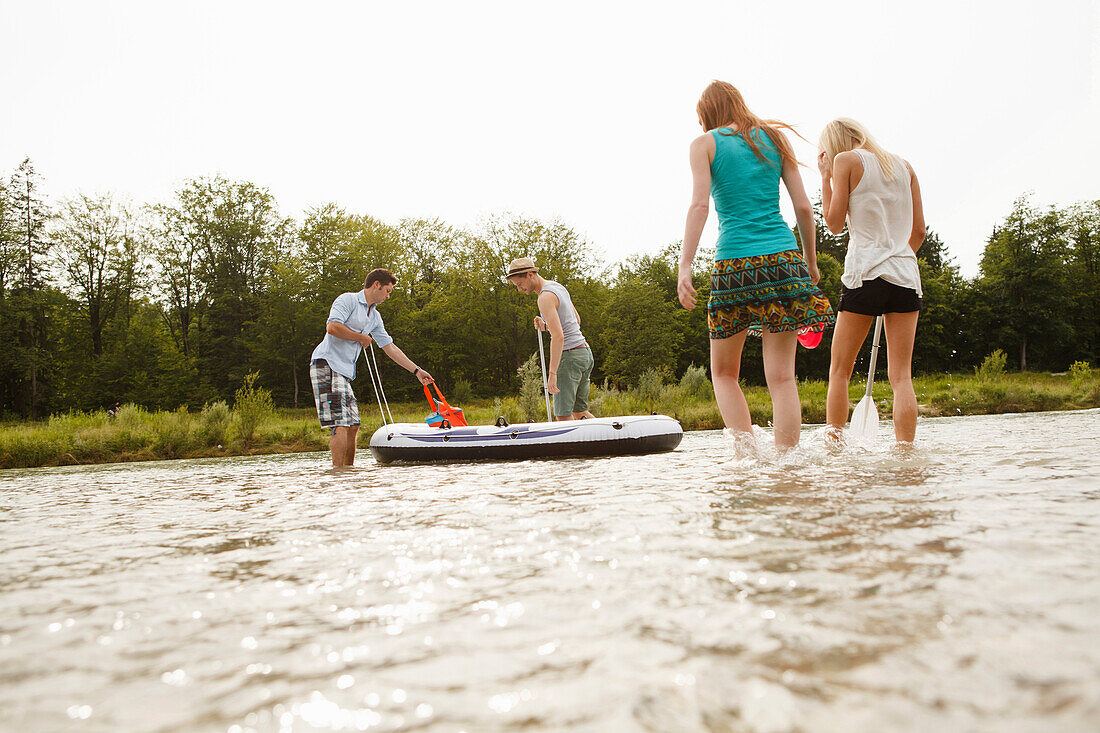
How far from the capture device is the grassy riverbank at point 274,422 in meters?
12.8

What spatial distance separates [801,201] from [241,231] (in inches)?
1713

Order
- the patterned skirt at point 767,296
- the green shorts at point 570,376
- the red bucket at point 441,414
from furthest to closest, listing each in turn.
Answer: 1. the red bucket at point 441,414
2. the green shorts at point 570,376
3. the patterned skirt at point 767,296

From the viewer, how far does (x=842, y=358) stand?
14.3 ft

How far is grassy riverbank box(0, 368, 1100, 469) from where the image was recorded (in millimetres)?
12789

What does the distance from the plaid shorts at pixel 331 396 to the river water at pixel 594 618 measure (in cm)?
385

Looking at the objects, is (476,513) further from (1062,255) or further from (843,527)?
(1062,255)

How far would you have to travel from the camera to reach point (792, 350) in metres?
4.12

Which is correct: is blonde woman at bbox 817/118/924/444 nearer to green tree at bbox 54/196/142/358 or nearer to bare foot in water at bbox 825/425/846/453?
bare foot in water at bbox 825/425/846/453

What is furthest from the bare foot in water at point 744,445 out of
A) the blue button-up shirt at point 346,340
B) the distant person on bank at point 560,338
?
the blue button-up shirt at point 346,340

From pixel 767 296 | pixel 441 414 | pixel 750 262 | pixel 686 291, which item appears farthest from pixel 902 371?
pixel 441 414

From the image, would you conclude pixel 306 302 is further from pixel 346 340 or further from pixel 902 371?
pixel 902 371

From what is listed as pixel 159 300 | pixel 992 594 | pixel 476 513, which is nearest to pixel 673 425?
pixel 476 513

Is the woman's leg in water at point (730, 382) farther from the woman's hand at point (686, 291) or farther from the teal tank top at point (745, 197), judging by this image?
the teal tank top at point (745, 197)

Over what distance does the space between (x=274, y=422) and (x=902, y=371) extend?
48.7 feet
